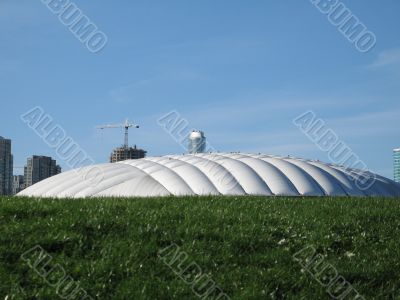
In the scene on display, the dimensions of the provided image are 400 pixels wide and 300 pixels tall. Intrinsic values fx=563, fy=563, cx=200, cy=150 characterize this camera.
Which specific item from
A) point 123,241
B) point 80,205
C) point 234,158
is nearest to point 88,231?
point 123,241

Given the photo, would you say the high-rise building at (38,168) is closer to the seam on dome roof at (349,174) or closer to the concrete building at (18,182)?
the concrete building at (18,182)

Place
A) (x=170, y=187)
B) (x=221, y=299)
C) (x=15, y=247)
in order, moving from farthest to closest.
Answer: (x=170, y=187), (x=15, y=247), (x=221, y=299)

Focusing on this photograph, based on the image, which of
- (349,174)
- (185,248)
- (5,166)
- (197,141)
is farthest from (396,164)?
(185,248)

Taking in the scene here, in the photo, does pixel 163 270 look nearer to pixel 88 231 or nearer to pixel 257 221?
pixel 88 231

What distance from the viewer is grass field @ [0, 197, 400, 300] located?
28.8ft

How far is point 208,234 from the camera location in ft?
34.9

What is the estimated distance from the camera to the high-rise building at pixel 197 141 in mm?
86250

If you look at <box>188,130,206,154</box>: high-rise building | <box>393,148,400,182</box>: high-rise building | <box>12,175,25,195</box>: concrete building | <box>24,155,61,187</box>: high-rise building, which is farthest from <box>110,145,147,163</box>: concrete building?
<box>393,148,400,182</box>: high-rise building

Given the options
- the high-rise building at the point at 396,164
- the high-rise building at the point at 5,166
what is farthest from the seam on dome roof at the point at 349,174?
the high-rise building at the point at 396,164

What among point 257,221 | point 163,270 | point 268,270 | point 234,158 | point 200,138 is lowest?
point 163,270

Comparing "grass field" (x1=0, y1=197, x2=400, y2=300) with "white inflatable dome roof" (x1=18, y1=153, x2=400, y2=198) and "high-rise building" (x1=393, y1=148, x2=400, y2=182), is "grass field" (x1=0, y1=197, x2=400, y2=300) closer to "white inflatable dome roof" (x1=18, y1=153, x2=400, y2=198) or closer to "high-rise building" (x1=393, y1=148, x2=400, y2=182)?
"white inflatable dome roof" (x1=18, y1=153, x2=400, y2=198)

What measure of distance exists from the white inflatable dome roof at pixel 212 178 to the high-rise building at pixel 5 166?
6283 cm

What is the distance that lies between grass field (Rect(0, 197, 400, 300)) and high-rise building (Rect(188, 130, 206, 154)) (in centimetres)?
7320

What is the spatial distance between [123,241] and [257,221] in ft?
10.2
